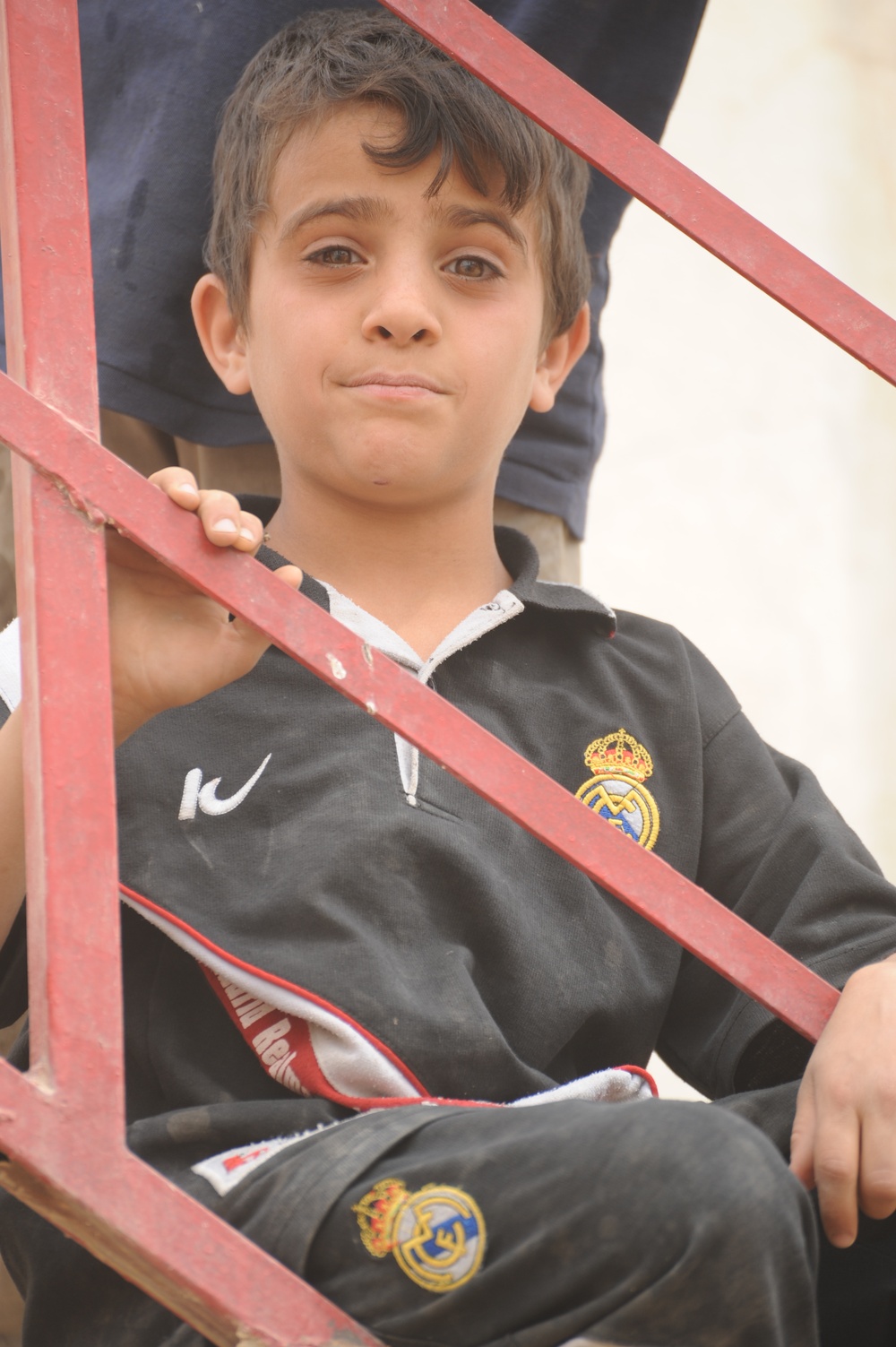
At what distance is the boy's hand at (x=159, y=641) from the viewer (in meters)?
1.09

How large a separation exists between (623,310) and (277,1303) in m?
2.72

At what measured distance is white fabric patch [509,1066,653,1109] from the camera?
1.19 meters

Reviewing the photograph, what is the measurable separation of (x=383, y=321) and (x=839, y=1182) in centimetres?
79

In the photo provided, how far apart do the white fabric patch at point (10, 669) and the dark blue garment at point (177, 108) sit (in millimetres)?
505

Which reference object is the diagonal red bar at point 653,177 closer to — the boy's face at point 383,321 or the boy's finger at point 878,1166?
the boy's face at point 383,321

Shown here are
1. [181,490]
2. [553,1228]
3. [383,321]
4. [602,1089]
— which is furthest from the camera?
[383,321]

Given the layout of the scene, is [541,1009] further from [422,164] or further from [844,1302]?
[422,164]

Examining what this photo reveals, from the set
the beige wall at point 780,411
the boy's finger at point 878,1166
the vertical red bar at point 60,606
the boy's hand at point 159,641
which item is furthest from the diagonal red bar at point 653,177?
the beige wall at point 780,411

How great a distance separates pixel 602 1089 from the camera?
1.22 meters

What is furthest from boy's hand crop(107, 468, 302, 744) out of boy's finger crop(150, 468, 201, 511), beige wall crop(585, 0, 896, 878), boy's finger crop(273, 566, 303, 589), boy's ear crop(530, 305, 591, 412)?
beige wall crop(585, 0, 896, 878)

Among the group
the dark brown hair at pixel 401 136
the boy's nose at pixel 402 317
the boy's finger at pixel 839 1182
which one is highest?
the dark brown hair at pixel 401 136

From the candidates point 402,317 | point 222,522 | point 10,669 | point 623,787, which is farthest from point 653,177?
point 10,669

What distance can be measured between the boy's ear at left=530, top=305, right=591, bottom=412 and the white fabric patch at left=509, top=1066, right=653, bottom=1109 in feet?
2.38

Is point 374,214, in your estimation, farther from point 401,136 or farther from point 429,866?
point 429,866
